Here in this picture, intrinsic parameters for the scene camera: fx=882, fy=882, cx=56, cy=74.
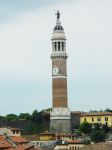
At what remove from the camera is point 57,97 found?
3278 inches

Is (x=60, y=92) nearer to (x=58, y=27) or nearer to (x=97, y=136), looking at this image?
(x=58, y=27)

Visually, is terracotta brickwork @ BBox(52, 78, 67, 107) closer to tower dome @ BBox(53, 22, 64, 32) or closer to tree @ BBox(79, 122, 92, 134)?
tree @ BBox(79, 122, 92, 134)

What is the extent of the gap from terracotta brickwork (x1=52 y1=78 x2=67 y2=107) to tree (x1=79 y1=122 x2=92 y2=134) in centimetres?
309

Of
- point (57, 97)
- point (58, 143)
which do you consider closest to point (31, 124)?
point (57, 97)

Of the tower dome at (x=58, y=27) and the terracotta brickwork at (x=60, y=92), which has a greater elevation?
the tower dome at (x=58, y=27)

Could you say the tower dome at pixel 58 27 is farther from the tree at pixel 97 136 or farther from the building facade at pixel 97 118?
the tree at pixel 97 136

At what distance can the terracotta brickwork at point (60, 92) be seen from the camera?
3270 inches

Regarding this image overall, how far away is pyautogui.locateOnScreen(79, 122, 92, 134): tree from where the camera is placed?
83.6m

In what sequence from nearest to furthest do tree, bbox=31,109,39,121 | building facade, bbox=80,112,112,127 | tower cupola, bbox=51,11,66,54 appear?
tower cupola, bbox=51,11,66,54
tree, bbox=31,109,39,121
building facade, bbox=80,112,112,127

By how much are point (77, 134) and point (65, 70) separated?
20.7 feet

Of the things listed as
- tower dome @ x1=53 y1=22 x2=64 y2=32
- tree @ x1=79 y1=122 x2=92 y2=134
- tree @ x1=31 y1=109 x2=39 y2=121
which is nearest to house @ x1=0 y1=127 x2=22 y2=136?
tree @ x1=79 y1=122 x2=92 y2=134

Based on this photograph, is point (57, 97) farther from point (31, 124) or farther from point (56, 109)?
point (31, 124)

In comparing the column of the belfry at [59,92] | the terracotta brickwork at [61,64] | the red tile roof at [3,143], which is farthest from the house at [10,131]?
the red tile roof at [3,143]

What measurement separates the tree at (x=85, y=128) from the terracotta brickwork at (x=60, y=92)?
309 centimetres
